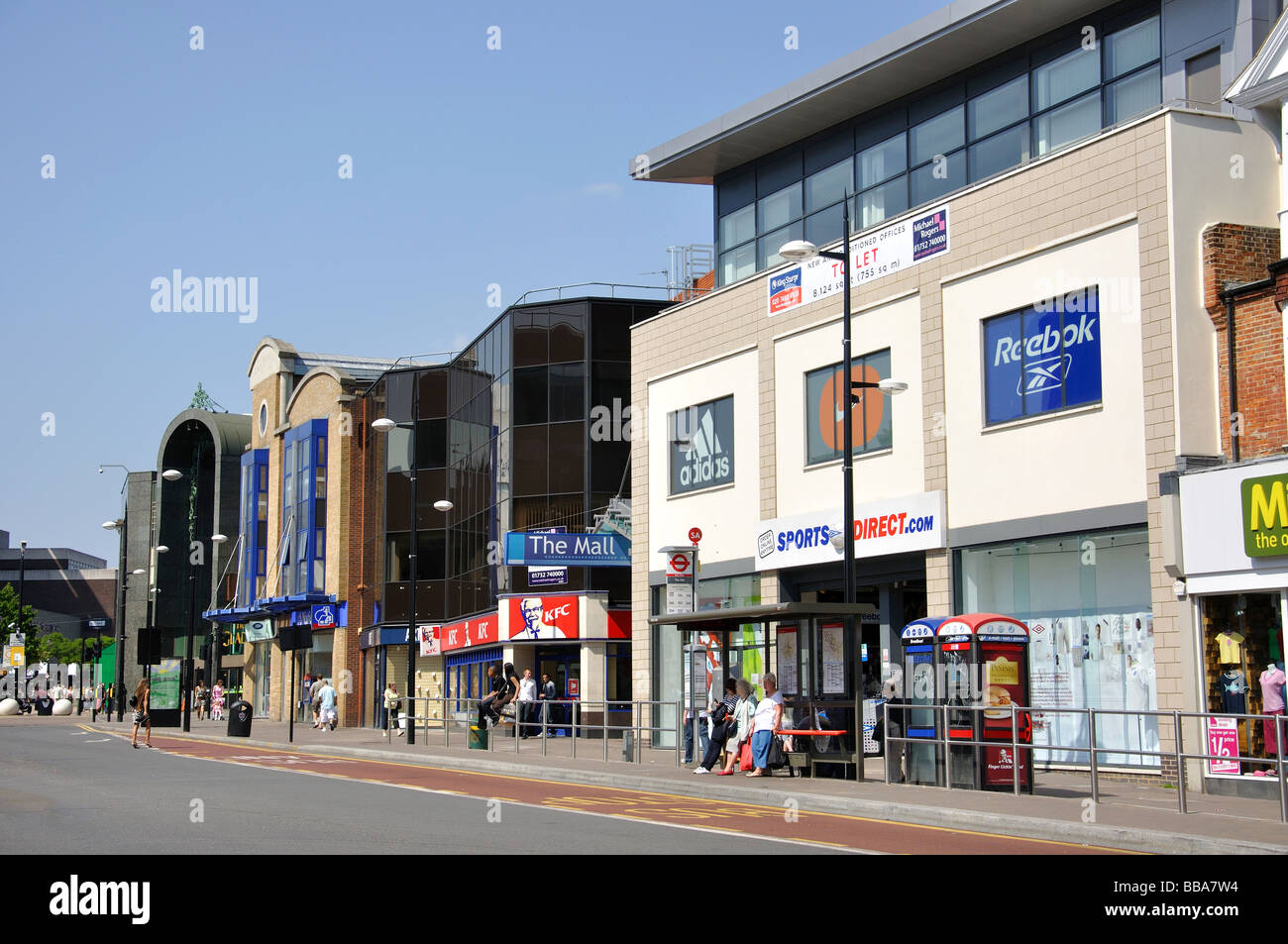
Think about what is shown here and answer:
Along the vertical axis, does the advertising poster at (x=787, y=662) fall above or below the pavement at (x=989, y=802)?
above

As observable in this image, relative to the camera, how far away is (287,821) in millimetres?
14773

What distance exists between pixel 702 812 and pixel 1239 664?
26.9 ft

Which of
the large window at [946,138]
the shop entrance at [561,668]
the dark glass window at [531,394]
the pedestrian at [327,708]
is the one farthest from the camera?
the pedestrian at [327,708]

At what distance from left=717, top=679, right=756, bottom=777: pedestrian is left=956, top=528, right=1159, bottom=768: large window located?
4548 mm

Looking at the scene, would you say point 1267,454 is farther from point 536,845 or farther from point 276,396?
point 276,396

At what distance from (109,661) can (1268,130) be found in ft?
364

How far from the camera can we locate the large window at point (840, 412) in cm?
2750

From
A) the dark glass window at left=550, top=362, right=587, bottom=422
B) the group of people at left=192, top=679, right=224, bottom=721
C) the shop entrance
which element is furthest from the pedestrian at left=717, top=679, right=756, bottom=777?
the group of people at left=192, top=679, right=224, bottom=721

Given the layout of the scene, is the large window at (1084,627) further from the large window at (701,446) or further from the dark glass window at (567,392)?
the dark glass window at (567,392)

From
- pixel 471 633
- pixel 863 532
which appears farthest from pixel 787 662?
pixel 471 633

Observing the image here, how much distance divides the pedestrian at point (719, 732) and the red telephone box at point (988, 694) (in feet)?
14.6

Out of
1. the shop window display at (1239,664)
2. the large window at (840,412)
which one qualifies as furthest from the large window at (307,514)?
the shop window display at (1239,664)
